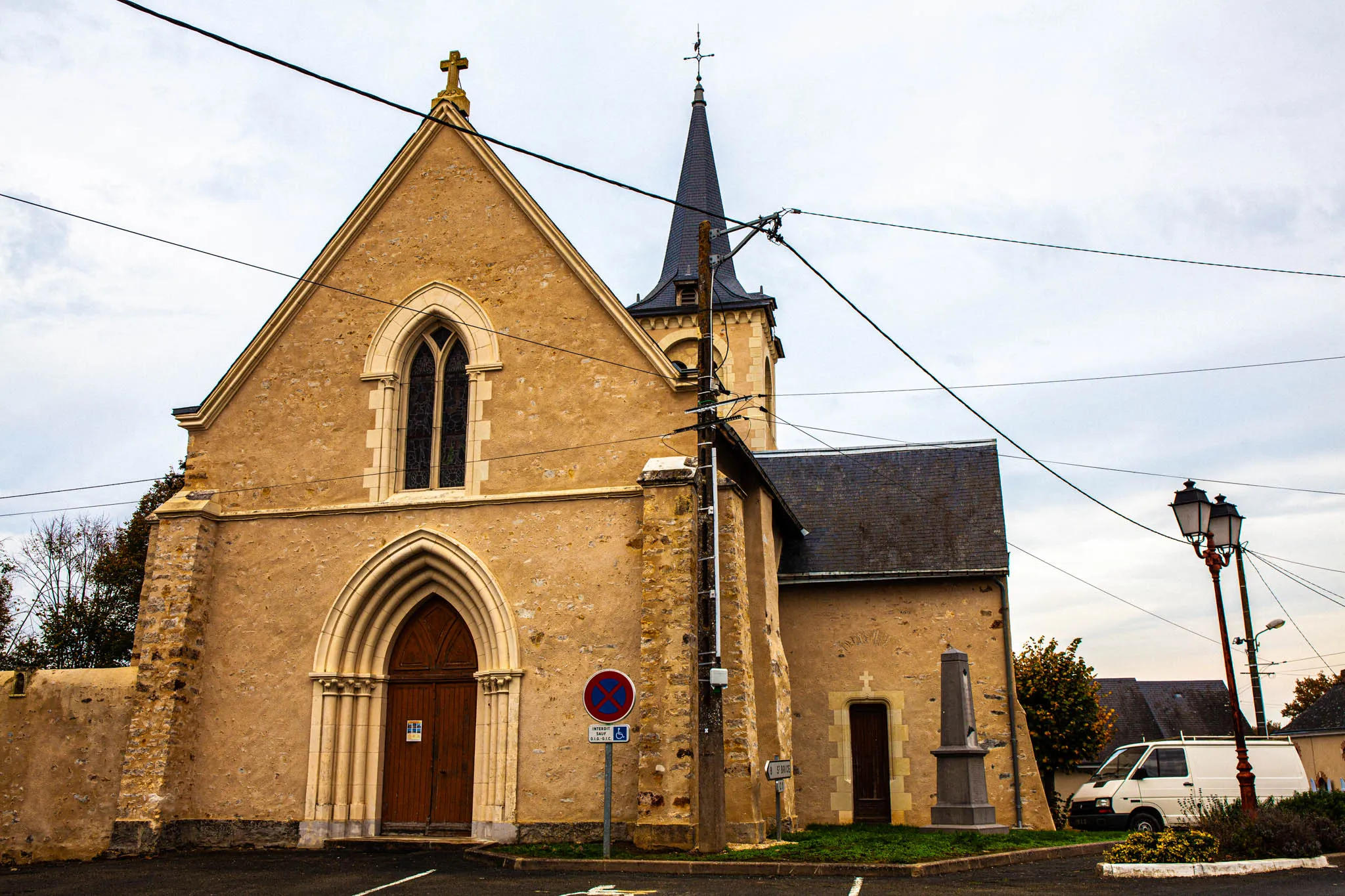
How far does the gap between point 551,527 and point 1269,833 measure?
29.1ft

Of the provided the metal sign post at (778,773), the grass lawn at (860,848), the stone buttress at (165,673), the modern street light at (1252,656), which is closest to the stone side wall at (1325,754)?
the modern street light at (1252,656)

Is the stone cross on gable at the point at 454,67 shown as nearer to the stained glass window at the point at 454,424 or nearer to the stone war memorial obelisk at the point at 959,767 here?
the stained glass window at the point at 454,424

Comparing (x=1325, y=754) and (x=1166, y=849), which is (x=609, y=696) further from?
(x=1325, y=754)

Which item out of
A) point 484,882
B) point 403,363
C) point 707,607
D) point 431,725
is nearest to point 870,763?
point 431,725

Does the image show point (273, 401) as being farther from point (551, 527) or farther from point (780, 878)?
point (780, 878)

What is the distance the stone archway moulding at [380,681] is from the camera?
14.0 m

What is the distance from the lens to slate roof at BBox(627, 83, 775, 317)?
29000 mm

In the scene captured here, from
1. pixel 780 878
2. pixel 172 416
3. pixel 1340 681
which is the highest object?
pixel 172 416

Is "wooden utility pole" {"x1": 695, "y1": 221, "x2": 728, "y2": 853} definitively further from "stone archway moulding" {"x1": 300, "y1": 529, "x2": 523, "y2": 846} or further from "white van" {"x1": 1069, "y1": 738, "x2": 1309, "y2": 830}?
"white van" {"x1": 1069, "y1": 738, "x2": 1309, "y2": 830}

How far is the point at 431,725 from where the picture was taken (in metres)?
15.0

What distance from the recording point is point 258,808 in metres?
14.5

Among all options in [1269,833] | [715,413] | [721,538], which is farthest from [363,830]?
[1269,833]

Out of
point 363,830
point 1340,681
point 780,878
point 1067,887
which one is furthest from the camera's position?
point 1340,681

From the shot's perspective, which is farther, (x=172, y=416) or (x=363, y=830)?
(x=172, y=416)
